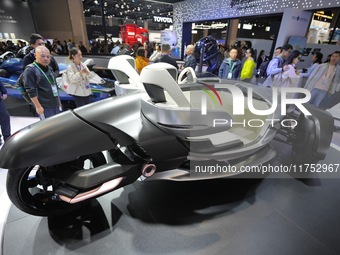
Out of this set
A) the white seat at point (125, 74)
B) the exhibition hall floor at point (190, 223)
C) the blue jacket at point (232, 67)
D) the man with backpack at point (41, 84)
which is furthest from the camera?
the blue jacket at point (232, 67)

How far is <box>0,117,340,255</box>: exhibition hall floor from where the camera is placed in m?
1.43

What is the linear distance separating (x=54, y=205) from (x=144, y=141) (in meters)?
0.92

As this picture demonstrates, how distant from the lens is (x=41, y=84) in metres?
2.50

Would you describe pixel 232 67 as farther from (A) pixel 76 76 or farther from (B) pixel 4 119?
(B) pixel 4 119

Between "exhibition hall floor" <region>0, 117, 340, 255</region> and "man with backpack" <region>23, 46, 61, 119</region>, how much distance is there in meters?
1.11

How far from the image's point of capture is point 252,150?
183 cm

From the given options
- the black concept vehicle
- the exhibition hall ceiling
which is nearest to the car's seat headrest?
the black concept vehicle

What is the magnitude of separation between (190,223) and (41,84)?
7.99 feet

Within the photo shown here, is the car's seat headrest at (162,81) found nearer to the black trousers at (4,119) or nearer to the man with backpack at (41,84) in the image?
the man with backpack at (41,84)

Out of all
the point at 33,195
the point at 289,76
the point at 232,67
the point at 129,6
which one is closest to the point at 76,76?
the point at 33,195

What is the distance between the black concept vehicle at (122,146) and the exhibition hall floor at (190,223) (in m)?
0.23

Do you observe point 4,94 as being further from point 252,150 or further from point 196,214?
point 252,150

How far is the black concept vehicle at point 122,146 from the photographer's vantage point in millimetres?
1258

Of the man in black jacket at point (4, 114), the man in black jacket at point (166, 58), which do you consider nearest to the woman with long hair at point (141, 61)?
the man in black jacket at point (166, 58)
